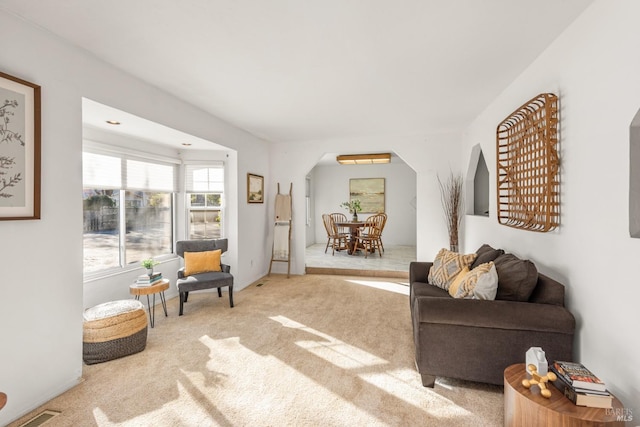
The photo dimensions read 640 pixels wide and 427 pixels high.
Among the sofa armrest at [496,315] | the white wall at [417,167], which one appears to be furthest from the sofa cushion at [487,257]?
the white wall at [417,167]

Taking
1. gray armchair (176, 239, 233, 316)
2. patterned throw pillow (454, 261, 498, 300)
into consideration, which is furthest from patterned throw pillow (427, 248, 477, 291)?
gray armchair (176, 239, 233, 316)

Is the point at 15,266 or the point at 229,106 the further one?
the point at 229,106

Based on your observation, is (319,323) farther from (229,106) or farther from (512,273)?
(229,106)

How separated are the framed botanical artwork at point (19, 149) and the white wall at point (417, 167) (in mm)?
4042

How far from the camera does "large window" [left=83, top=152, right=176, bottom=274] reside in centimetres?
352

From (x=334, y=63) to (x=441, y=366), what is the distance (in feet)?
8.14

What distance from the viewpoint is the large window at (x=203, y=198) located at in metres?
4.88

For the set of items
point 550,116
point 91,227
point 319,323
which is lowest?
point 319,323

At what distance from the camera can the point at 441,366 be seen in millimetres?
2150

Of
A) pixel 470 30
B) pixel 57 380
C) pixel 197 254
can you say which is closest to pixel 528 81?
pixel 470 30

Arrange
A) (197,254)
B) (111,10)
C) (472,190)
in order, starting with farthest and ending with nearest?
1. (472,190)
2. (197,254)
3. (111,10)

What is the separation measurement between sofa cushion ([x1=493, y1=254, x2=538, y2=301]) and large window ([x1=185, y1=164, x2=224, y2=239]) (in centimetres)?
397

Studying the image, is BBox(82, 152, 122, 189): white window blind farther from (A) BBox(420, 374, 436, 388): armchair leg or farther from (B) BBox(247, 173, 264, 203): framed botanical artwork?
(A) BBox(420, 374, 436, 388): armchair leg

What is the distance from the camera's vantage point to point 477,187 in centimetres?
489
